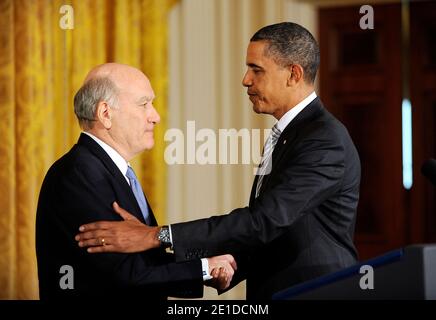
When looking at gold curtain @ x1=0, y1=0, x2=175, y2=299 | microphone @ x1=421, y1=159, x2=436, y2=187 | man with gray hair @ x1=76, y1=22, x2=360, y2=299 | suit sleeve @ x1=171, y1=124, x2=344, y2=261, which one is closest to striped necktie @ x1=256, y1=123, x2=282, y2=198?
man with gray hair @ x1=76, y1=22, x2=360, y2=299

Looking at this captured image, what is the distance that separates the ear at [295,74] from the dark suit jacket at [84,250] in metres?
0.56

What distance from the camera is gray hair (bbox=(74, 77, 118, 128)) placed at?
1941mm

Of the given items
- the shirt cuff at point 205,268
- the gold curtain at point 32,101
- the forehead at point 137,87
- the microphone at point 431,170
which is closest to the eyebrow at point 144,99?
the forehead at point 137,87

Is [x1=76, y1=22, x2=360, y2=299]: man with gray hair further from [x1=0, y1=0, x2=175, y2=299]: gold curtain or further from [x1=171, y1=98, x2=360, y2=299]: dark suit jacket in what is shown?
[x1=0, y1=0, x2=175, y2=299]: gold curtain

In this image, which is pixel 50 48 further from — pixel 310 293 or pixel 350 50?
pixel 310 293

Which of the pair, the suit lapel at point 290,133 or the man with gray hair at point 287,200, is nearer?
the man with gray hair at point 287,200

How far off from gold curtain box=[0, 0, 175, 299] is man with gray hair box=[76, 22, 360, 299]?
174 centimetres

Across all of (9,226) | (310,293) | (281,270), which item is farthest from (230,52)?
(310,293)

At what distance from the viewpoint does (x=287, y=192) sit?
1881 millimetres

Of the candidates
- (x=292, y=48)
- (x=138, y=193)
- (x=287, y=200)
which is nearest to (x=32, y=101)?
(x=138, y=193)

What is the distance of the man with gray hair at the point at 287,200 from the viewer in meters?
1.84

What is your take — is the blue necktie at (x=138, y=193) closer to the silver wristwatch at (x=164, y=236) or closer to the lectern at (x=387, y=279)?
the silver wristwatch at (x=164, y=236)

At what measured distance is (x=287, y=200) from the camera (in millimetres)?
1875

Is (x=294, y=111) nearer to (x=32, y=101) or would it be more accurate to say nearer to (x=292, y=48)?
(x=292, y=48)
